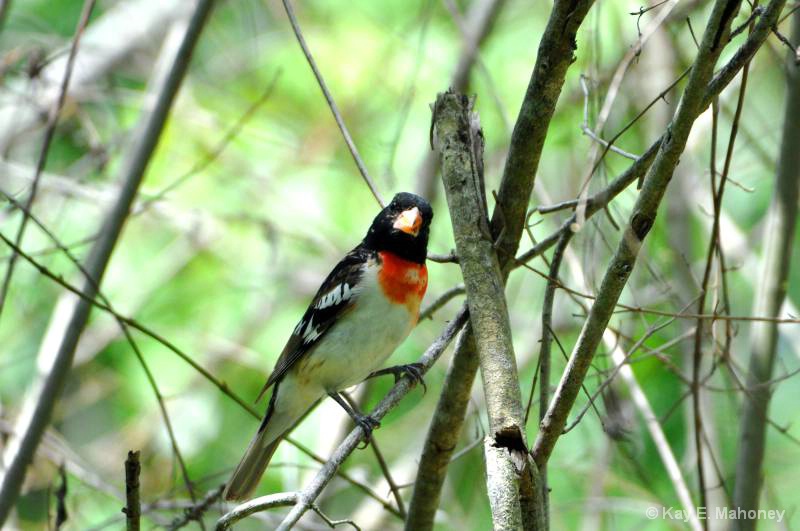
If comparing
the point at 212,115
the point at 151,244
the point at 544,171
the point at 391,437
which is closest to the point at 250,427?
the point at 391,437

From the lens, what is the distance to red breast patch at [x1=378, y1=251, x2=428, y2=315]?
12.8 ft

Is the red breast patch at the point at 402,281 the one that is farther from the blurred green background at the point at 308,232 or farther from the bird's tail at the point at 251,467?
the blurred green background at the point at 308,232

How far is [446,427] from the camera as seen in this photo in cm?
303

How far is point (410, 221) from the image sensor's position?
Answer: 12.4 feet

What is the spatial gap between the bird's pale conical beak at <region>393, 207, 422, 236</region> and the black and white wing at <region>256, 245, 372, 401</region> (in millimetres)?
317

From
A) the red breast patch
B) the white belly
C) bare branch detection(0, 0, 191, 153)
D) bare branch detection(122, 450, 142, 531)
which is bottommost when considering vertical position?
bare branch detection(122, 450, 142, 531)

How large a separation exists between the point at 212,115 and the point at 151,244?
1.06 meters

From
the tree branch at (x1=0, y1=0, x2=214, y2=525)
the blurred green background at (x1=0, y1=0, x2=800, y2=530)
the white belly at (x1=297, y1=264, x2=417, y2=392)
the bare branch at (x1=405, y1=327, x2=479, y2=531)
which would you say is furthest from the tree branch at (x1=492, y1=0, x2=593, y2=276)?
the blurred green background at (x1=0, y1=0, x2=800, y2=530)

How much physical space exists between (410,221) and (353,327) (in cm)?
56

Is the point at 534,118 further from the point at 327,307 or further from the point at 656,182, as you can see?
the point at 327,307

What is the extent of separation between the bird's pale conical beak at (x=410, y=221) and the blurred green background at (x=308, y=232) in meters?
1.22

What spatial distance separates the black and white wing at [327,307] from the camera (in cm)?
402

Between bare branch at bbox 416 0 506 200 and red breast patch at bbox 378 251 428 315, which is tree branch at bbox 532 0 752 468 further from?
bare branch at bbox 416 0 506 200

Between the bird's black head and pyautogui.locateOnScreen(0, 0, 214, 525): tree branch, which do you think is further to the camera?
the bird's black head
